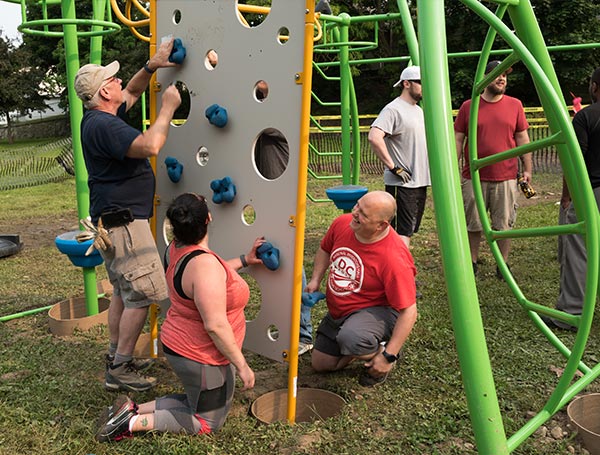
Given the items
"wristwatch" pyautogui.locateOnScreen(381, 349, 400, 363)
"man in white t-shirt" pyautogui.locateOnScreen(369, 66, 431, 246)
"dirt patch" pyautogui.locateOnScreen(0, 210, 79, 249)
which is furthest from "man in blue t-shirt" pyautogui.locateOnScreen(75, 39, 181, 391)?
"dirt patch" pyautogui.locateOnScreen(0, 210, 79, 249)

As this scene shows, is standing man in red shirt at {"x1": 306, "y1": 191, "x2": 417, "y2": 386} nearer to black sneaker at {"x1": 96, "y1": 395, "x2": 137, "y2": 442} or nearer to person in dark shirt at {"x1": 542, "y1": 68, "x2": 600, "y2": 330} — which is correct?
black sneaker at {"x1": 96, "y1": 395, "x2": 137, "y2": 442}

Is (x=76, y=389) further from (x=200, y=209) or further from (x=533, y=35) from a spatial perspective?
(x=533, y=35)

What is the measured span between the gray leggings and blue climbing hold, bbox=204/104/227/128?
3.64ft

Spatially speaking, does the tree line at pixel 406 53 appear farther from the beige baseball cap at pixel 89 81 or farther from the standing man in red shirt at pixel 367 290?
the standing man in red shirt at pixel 367 290

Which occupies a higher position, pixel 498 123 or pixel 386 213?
pixel 498 123

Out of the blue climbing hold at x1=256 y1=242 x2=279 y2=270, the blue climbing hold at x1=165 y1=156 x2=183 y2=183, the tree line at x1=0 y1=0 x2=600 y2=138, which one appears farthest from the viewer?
the tree line at x1=0 y1=0 x2=600 y2=138

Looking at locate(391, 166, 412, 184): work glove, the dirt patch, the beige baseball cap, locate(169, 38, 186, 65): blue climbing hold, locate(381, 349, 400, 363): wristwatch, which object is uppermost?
locate(169, 38, 186, 65): blue climbing hold

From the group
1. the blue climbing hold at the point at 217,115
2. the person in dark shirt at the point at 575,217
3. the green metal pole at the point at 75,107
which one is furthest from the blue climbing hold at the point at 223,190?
the person in dark shirt at the point at 575,217

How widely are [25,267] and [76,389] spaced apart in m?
3.26

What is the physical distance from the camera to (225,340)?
2576mm

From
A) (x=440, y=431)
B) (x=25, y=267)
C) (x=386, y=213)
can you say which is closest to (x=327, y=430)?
(x=440, y=431)

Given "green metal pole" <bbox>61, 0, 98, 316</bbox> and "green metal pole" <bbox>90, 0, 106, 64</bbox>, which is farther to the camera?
"green metal pole" <bbox>90, 0, 106, 64</bbox>

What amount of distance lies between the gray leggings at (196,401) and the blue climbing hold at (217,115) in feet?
3.64

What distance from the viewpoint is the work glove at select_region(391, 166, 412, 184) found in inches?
182
